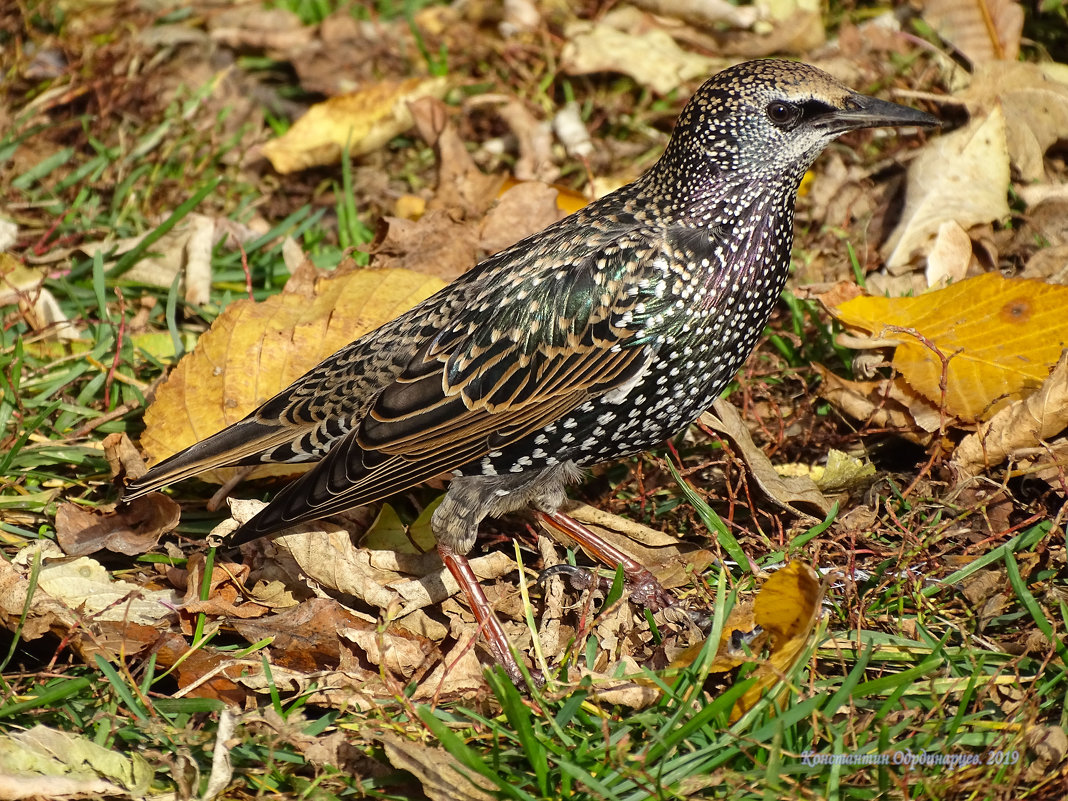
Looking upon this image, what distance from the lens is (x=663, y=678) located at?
3.40m

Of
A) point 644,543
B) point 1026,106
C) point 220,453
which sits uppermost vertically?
point 1026,106

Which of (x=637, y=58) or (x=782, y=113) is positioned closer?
(x=782, y=113)

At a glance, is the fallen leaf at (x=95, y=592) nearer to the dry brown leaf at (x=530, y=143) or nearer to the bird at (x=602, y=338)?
the bird at (x=602, y=338)

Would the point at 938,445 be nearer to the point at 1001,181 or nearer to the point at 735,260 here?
the point at 735,260

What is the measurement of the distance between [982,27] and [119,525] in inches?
191

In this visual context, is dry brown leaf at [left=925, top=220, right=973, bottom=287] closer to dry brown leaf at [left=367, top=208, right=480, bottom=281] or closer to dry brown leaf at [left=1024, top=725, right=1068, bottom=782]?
dry brown leaf at [left=367, top=208, right=480, bottom=281]

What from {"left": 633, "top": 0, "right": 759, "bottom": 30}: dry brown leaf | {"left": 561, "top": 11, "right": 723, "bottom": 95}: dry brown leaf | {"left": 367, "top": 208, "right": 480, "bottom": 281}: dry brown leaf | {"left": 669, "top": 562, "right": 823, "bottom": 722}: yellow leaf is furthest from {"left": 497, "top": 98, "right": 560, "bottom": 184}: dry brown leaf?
{"left": 669, "top": 562, "right": 823, "bottom": 722}: yellow leaf

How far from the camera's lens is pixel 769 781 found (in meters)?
→ 2.96

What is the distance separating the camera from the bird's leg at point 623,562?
3988 millimetres

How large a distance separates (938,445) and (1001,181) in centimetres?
183

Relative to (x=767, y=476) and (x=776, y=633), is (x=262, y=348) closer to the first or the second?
(x=767, y=476)

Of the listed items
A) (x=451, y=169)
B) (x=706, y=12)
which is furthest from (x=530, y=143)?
(x=706, y=12)

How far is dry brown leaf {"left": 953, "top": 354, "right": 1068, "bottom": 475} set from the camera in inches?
156

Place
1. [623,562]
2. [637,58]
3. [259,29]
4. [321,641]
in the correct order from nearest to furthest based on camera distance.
A: 1. [321,641]
2. [623,562]
3. [637,58]
4. [259,29]
